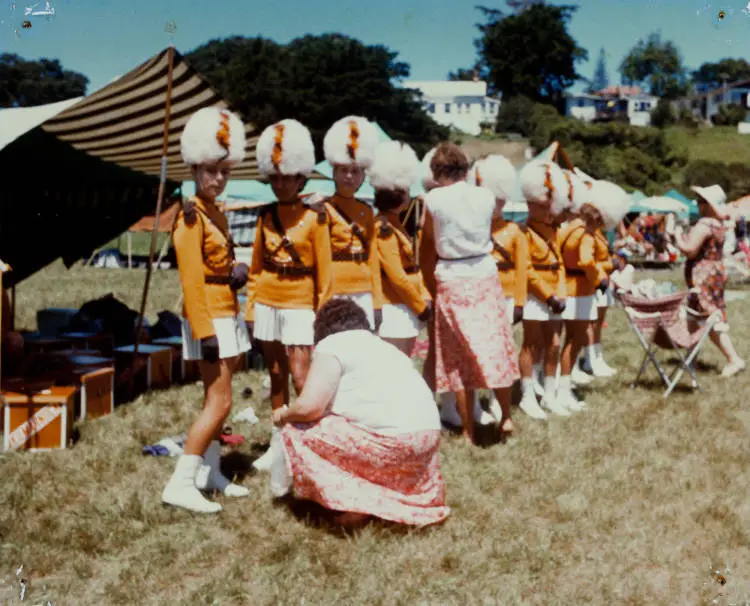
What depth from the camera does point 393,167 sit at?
5.24 metres

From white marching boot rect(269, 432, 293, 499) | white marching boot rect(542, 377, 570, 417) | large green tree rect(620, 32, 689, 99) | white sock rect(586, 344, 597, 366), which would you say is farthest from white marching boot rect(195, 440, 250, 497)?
large green tree rect(620, 32, 689, 99)

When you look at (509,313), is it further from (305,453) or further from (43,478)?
(43,478)

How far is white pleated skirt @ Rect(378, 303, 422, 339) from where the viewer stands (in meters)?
5.41

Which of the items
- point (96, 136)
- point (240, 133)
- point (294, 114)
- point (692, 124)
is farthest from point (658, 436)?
point (692, 124)

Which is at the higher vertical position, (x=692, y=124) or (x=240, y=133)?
(x=692, y=124)

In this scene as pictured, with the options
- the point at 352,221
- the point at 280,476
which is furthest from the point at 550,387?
the point at 280,476

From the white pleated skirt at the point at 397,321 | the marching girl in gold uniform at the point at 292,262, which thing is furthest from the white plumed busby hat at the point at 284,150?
the white pleated skirt at the point at 397,321

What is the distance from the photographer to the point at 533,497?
4.57 metres

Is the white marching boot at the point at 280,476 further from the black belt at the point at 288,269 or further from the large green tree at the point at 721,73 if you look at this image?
the large green tree at the point at 721,73

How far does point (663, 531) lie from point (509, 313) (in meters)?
2.05

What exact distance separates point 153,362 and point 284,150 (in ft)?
11.2

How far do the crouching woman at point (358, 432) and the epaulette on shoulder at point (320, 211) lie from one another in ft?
2.35

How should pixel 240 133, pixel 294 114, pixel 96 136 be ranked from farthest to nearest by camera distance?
1. pixel 294 114
2. pixel 96 136
3. pixel 240 133

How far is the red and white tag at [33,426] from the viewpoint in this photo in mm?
5238
